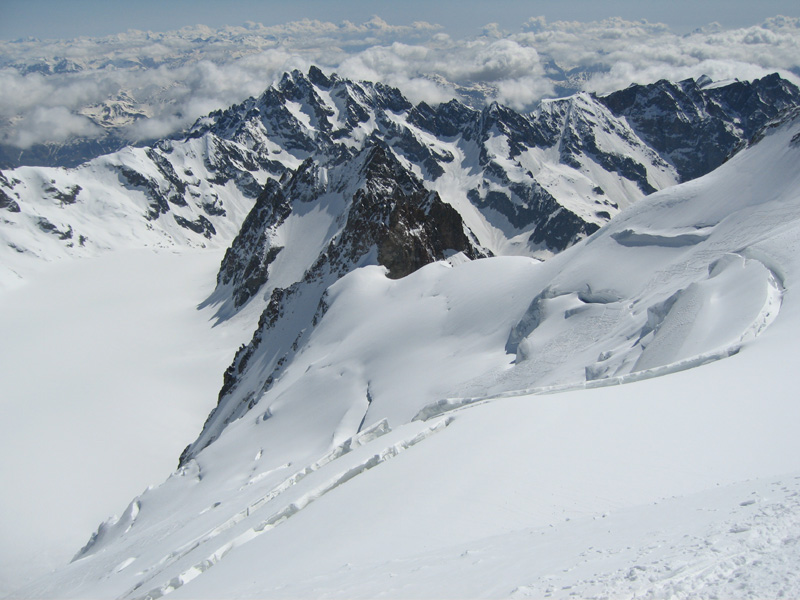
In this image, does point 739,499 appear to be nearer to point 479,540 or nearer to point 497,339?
point 479,540

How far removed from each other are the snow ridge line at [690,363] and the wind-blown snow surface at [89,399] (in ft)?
117

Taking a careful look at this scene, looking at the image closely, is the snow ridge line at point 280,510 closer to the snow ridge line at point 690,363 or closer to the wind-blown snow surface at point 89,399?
the snow ridge line at point 690,363

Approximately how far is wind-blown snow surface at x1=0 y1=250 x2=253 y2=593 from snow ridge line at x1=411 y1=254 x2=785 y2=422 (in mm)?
35737

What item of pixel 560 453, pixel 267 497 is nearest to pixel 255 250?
pixel 267 497

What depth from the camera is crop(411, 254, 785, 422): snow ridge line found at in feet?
46.3

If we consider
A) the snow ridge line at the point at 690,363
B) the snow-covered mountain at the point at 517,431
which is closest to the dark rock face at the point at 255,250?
the snow-covered mountain at the point at 517,431

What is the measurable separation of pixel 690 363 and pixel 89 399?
6425 centimetres

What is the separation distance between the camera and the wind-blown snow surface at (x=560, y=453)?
6652 millimetres

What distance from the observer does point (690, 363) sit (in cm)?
1417

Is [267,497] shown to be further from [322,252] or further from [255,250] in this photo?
[255,250]

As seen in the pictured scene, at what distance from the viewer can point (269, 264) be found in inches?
3541

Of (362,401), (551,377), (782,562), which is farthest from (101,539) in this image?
(782,562)

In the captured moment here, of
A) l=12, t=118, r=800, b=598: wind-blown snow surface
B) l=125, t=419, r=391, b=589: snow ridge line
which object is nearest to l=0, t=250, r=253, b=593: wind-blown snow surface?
l=12, t=118, r=800, b=598: wind-blown snow surface

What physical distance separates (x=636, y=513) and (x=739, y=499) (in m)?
1.37
